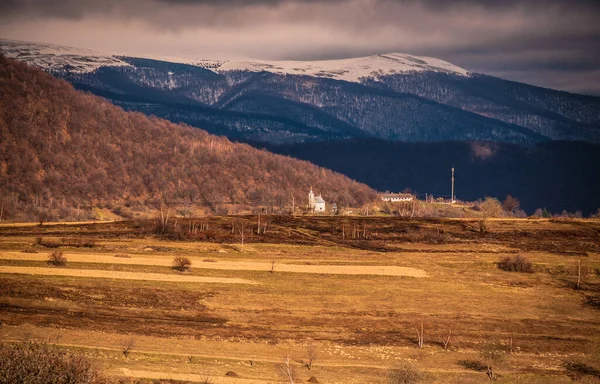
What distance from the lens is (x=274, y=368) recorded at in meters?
56.3

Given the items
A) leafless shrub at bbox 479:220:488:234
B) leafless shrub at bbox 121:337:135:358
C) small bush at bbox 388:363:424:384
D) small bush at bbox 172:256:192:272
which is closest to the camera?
small bush at bbox 388:363:424:384

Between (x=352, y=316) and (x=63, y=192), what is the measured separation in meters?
138

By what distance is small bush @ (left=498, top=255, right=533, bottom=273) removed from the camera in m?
101

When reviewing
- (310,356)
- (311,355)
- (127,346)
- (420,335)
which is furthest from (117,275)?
(420,335)

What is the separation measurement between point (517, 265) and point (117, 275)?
174 ft

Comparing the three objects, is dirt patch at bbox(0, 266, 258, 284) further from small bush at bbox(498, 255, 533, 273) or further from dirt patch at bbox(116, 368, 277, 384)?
small bush at bbox(498, 255, 533, 273)

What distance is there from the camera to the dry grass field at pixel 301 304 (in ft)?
192

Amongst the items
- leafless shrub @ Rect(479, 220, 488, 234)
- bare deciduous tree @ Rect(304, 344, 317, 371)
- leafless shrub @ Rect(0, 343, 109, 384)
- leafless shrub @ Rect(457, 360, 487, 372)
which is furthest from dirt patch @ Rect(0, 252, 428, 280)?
leafless shrub @ Rect(0, 343, 109, 384)

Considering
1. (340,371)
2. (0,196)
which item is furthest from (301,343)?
(0,196)

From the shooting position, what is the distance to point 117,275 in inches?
3378

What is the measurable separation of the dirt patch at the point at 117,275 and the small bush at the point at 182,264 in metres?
4.02

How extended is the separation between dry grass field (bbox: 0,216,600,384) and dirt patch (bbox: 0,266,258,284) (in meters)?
0.23

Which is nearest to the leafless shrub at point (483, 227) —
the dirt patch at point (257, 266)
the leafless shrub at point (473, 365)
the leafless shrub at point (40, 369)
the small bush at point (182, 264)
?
the dirt patch at point (257, 266)

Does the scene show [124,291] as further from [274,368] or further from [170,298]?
[274,368]
